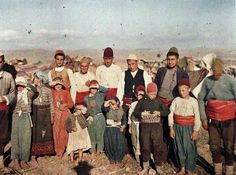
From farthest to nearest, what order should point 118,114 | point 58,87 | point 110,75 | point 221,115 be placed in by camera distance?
1. point 110,75
2. point 58,87
3. point 118,114
4. point 221,115

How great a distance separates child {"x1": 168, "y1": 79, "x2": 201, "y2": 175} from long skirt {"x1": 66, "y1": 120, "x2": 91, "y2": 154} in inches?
67.3

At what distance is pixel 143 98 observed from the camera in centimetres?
552

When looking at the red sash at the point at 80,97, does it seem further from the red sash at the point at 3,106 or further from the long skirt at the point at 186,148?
the long skirt at the point at 186,148

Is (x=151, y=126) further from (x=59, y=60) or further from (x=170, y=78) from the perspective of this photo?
(x=59, y=60)

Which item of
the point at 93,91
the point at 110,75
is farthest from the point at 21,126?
the point at 110,75

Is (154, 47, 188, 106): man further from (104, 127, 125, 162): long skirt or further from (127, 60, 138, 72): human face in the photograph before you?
(104, 127, 125, 162): long skirt

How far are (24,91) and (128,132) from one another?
219 centimetres

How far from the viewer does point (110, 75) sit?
6.34m

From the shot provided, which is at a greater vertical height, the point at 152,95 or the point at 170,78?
the point at 170,78

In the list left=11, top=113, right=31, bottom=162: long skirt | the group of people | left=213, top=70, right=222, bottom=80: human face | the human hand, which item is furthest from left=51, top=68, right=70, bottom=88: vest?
left=213, top=70, right=222, bottom=80: human face

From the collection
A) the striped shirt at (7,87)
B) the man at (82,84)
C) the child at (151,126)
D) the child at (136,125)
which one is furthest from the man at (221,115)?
the striped shirt at (7,87)

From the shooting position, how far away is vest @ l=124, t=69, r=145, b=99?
602 cm

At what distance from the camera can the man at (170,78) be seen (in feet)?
18.4

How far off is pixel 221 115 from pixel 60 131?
→ 3006 mm
